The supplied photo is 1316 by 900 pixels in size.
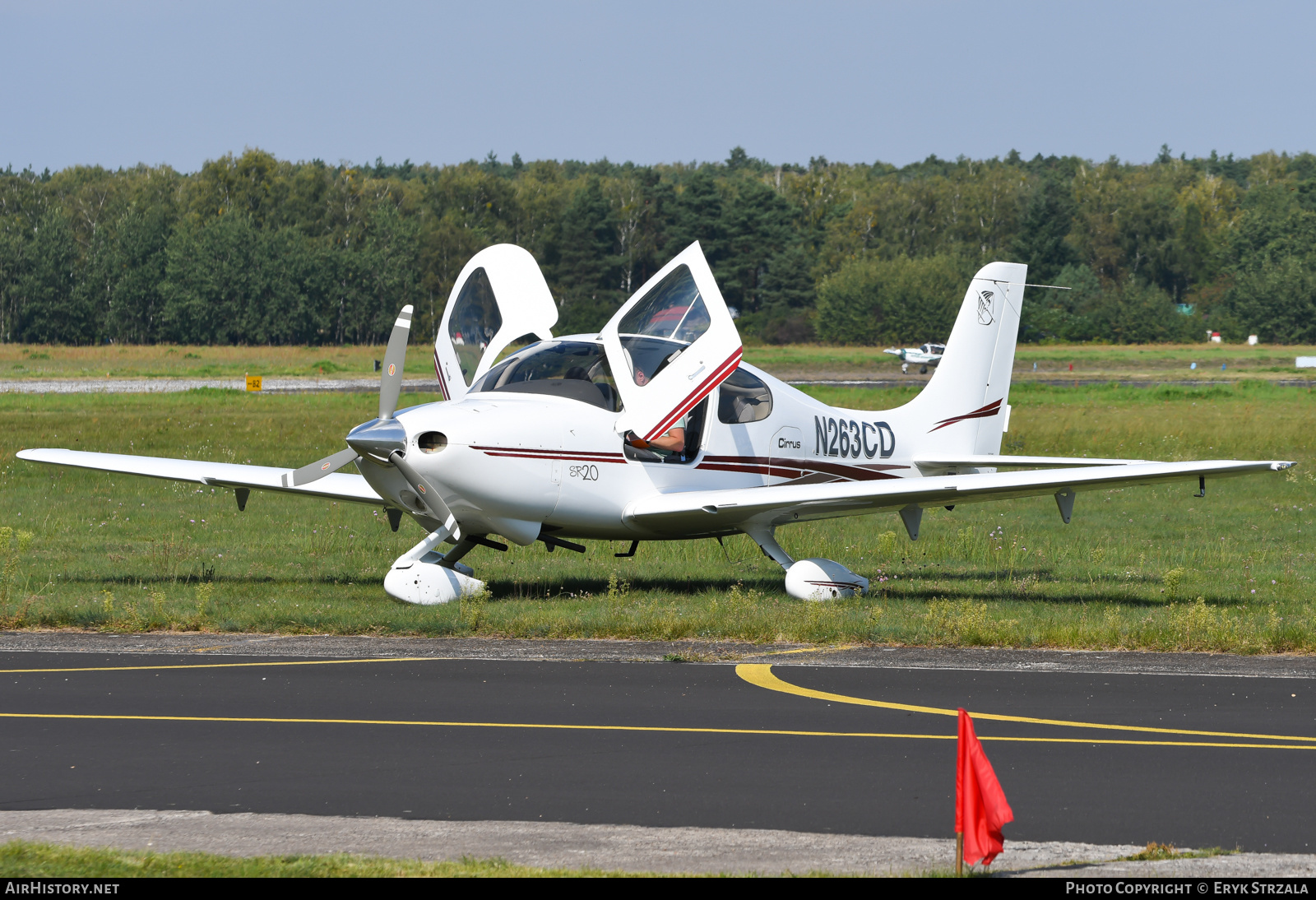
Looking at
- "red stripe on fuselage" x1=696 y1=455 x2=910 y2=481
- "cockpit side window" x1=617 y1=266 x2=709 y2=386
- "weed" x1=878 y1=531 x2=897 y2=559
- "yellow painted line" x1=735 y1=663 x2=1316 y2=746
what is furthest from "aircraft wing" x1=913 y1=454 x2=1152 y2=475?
"yellow painted line" x1=735 y1=663 x2=1316 y2=746

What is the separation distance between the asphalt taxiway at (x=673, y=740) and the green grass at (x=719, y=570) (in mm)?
1158

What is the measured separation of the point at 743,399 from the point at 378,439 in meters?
4.09

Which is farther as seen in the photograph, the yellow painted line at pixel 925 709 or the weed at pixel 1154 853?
the yellow painted line at pixel 925 709

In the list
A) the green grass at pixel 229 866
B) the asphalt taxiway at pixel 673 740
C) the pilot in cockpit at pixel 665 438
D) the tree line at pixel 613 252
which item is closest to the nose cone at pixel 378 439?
the asphalt taxiway at pixel 673 740

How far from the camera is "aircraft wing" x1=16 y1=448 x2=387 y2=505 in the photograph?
15016mm

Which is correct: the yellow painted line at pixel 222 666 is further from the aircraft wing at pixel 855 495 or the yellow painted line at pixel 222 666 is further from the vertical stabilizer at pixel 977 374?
the vertical stabilizer at pixel 977 374

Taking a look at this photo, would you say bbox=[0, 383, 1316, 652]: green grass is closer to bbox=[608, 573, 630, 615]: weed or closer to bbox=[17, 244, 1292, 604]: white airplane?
bbox=[608, 573, 630, 615]: weed

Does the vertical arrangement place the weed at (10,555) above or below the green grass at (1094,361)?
below

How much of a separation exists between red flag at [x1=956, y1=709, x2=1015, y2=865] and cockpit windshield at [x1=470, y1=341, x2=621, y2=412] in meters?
8.48

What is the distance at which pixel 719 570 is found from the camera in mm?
16656

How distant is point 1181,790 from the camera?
6805 millimetres

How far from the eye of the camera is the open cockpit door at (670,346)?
13250mm
